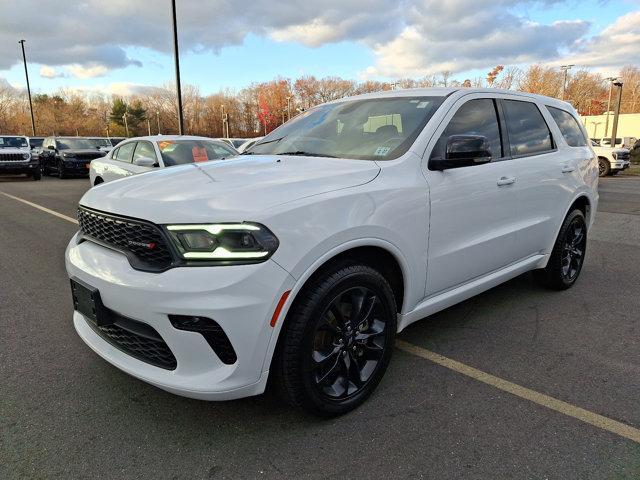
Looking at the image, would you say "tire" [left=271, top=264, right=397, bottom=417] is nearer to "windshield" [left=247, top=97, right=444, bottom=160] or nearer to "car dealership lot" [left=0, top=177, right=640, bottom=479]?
"car dealership lot" [left=0, top=177, right=640, bottom=479]

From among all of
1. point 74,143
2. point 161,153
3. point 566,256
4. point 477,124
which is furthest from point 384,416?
point 74,143

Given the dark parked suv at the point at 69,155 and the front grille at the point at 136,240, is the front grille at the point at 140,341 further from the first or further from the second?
the dark parked suv at the point at 69,155

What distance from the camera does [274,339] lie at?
2.16 m

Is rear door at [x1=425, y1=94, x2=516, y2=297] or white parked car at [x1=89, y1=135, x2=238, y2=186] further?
white parked car at [x1=89, y1=135, x2=238, y2=186]

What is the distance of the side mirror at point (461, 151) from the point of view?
287 cm

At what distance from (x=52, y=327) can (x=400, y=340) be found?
2.74 meters

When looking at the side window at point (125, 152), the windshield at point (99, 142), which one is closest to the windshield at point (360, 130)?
the side window at point (125, 152)

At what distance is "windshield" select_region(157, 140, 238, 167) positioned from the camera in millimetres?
8672

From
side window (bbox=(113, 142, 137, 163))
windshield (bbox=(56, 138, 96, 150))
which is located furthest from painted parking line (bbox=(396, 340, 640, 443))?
windshield (bbox=(56, 138, 96, 150))

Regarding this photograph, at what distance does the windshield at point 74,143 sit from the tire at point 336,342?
67.8ft

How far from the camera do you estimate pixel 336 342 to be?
2.49m

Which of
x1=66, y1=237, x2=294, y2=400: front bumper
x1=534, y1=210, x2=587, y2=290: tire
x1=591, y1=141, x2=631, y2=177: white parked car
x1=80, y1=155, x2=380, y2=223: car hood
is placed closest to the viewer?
x1=66, y1=237, x2=294, y2=400: front bumper

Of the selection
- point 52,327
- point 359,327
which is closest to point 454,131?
point 359,327

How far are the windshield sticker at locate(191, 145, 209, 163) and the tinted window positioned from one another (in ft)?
4.64
